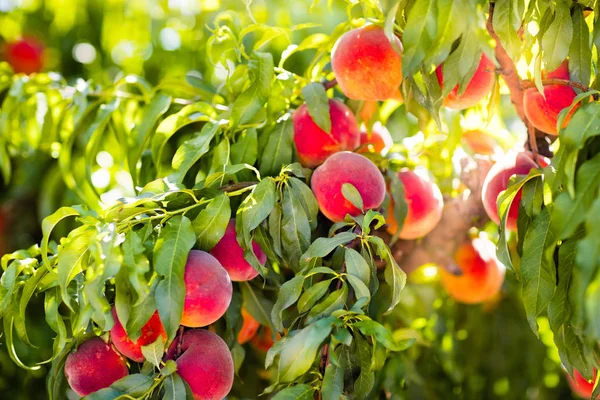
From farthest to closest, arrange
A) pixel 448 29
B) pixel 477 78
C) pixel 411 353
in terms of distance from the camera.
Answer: pixel 411 353 → pixel 477 78 → pixel 448 29

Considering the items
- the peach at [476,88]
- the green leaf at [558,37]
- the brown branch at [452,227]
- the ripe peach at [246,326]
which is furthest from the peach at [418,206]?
the green leaf at [558,37]

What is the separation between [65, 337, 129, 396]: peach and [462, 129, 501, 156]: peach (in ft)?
2.95

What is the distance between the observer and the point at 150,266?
3.47 feet

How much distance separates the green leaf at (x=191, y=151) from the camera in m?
1.22

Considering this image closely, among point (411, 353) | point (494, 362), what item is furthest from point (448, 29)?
point (494, 362)

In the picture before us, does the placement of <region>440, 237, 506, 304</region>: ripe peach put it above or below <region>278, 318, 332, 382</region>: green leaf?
below

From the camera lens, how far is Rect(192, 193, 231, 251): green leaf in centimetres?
112

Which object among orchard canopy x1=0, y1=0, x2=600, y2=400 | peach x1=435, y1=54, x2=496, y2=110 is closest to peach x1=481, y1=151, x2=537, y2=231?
orchard canopy x1=0, y1=0, x2=600, y2=400

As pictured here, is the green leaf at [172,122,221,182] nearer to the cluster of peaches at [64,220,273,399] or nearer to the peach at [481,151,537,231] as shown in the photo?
the cluster of peaches at [64,220,273,399]

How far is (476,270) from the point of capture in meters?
1.67

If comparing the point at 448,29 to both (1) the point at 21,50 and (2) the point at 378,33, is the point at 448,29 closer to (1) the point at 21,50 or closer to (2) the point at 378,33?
(2) the point at 378,33

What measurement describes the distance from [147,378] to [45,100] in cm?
80

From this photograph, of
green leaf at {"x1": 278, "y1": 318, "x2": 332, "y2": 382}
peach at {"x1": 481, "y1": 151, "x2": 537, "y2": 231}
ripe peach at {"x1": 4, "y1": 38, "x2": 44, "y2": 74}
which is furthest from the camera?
ripe peach at {"x1": 4, "y1": 38, "x2": 44, "y2": 74}

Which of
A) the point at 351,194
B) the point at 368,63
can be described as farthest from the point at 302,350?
the point at 368,63
